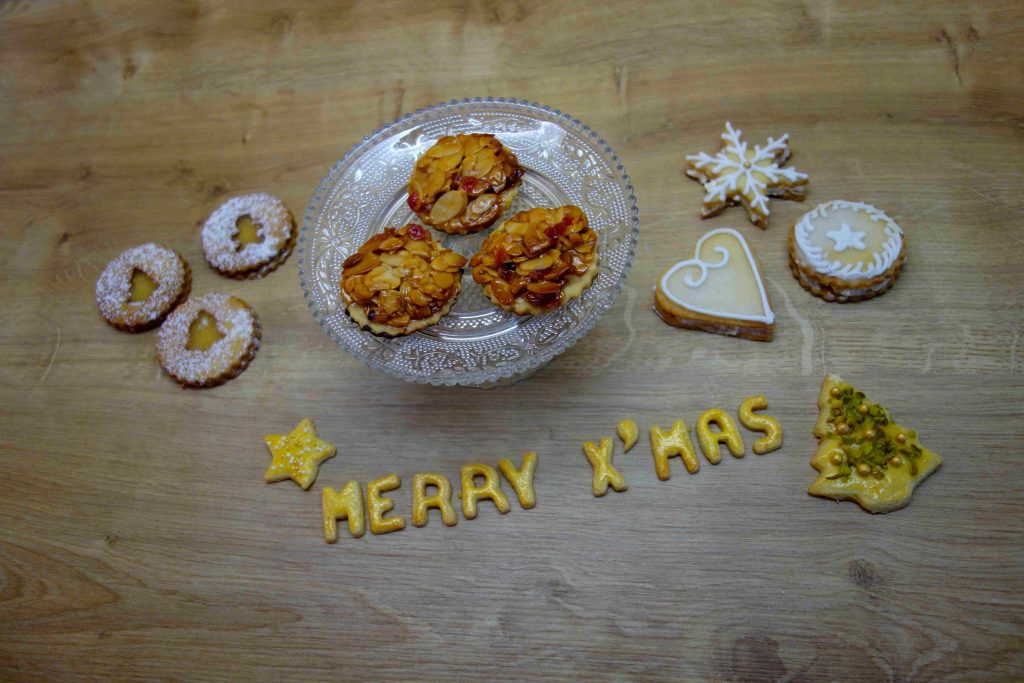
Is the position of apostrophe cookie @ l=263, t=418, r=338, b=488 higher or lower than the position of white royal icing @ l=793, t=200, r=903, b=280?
lower

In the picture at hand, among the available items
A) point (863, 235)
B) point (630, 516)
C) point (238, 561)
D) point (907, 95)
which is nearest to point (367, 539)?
point (238, 561)

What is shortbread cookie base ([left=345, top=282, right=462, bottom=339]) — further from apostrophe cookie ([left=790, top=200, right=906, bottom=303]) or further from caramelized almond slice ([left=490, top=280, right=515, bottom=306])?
apostrophe cookie ([left=790, top=200, right=906, bottom=303])

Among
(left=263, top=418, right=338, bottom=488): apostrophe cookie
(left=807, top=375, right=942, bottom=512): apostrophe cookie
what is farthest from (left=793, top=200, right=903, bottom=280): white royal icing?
(left=263, top=418, right=338, bottom=488): apostrophe cookie

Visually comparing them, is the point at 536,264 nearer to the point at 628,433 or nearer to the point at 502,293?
the point at 502,293

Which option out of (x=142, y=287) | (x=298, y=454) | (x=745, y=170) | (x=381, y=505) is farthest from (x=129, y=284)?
(x=745, y=170)

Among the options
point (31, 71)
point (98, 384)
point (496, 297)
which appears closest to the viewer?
point (496, 297)

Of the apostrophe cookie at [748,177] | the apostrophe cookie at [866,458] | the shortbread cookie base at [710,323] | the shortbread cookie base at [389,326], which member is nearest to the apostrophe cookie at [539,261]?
the shortbread cookie base at [389,326]

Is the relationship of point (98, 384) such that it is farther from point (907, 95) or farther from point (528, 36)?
point (907, 95)
